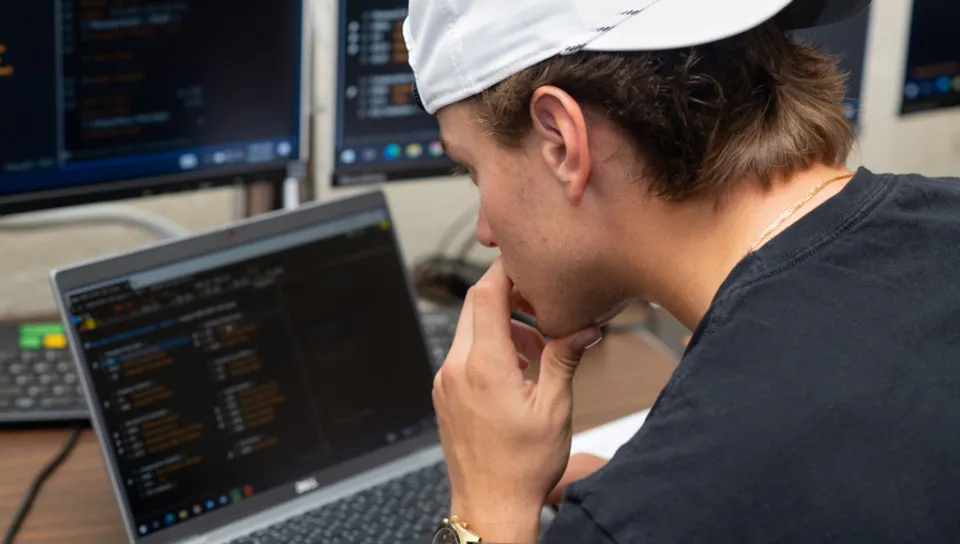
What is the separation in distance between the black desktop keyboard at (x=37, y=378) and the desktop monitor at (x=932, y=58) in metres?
1.15

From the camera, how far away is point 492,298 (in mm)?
956

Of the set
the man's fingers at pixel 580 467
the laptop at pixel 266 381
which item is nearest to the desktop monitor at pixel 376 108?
the laptop at pixel 266 381

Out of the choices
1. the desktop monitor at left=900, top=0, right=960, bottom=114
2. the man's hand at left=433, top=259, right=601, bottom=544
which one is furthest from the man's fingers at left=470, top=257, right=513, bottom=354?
the desktop monitor at left=900, top=0, right=960, bottom=114

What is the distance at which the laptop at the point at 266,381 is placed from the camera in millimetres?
995

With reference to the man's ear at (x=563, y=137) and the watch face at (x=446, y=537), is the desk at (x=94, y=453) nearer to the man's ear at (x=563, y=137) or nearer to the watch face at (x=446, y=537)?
the watch face at (x=446, y=537)

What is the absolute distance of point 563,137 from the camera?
2.56 feet

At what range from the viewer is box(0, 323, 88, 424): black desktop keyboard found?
3.87 feet

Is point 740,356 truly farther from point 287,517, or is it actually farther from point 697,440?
point 287,517

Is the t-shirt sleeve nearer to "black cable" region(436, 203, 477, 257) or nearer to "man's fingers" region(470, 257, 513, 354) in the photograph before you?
"man's fingers" region(470, 257, 513, 354)

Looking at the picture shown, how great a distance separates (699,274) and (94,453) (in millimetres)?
671

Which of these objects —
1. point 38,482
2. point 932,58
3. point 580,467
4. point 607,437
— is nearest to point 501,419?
point 580,467

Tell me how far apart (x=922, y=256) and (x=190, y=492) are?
0.65 m

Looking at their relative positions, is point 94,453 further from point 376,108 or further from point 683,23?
point 683,23

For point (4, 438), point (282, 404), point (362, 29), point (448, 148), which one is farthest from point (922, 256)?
point (4, 438)
